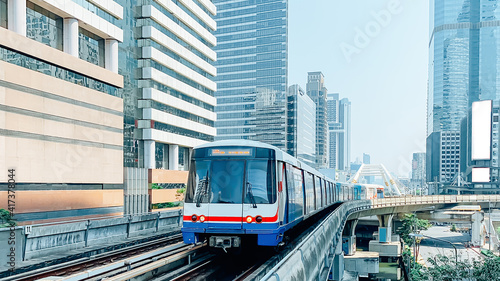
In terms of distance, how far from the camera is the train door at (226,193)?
12.7m

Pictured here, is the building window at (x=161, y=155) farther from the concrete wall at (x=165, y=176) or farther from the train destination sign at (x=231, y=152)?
the train destination sign at (x=231, y=152)

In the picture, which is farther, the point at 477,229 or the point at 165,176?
the point at 477,229

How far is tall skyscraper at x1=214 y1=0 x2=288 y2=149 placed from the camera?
5527 inches

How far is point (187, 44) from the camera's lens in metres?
62.8

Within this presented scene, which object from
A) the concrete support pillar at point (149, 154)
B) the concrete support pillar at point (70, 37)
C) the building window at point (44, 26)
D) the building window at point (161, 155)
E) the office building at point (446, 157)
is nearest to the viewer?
the building window at point (44, 26)

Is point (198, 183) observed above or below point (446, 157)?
above

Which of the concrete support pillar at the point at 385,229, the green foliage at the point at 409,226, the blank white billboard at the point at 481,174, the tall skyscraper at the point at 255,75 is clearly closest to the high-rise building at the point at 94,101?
the concrete support pillar at the point at 385,229

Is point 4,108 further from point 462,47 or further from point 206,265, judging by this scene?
point 462,47

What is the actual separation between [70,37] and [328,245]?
91.6 ft

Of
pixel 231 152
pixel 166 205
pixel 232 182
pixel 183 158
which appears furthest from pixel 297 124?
pixel 232 182

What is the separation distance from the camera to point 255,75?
466ft

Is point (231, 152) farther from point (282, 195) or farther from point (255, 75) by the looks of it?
point (255, 75)

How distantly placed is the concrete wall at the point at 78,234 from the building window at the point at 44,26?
1842cm

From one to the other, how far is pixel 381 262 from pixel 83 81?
52.2 metres
